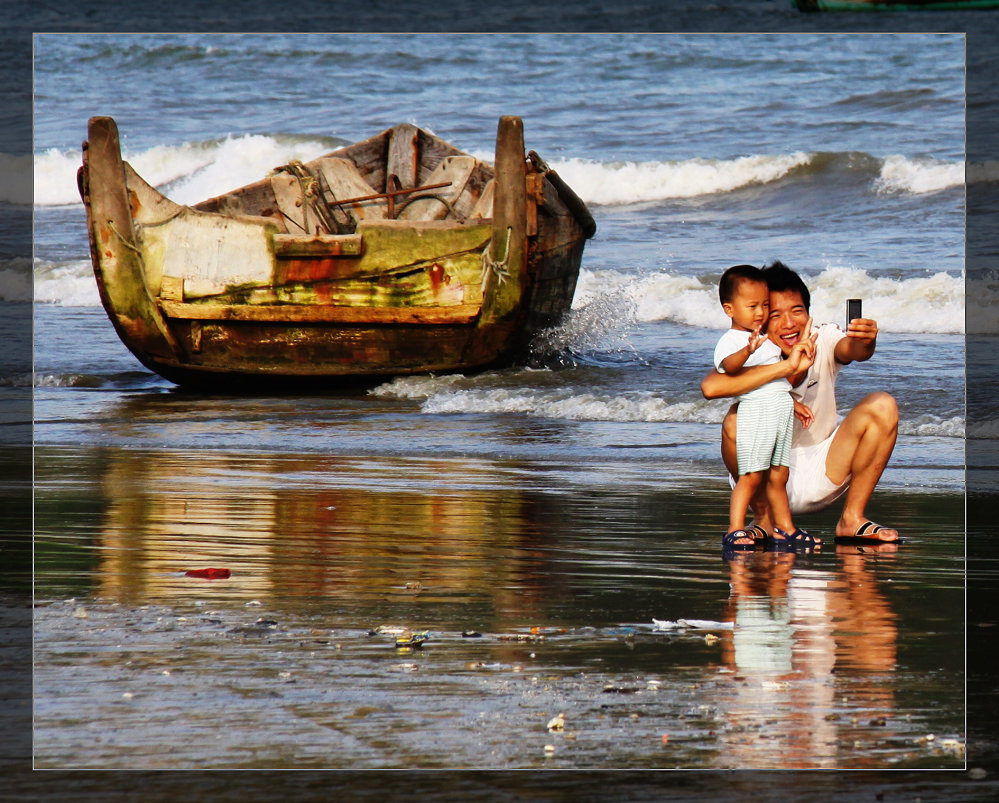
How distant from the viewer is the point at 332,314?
9555mm

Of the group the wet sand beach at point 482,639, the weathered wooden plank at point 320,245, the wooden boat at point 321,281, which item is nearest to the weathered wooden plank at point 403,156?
the wooden boat at point 321,281

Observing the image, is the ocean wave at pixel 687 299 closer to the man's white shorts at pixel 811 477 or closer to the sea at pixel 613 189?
the sea at pixel 613 189

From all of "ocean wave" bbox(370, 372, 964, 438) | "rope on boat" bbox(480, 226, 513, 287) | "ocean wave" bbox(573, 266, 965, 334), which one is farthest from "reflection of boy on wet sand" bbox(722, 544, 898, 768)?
"ocean wave" bbox(573, 266, 965, 334)

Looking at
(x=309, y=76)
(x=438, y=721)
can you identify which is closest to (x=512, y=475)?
(x=438, y=721)

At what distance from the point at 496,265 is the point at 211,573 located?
599 centimetres

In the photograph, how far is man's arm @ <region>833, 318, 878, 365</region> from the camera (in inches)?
146

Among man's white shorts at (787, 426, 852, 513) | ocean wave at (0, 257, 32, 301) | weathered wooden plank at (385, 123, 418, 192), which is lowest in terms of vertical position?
man's white shorts at (787, 426, 852, 513)

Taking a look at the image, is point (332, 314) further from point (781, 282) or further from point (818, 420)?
point (781, 282)

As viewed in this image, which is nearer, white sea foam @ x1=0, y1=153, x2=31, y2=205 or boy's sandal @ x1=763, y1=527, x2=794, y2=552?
boy's sandal @ x1=763, y1=527, x2=794, y2=552

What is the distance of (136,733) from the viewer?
93.4 inches

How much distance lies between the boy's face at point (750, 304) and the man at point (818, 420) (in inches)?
1.2

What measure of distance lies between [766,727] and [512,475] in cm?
366

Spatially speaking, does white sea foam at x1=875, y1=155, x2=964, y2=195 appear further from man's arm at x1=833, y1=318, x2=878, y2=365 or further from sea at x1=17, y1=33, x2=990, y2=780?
man's arm at x1=833, y1=318, x2=878, y2=365

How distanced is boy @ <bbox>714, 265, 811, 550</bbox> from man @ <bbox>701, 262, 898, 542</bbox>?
44 millimetres
